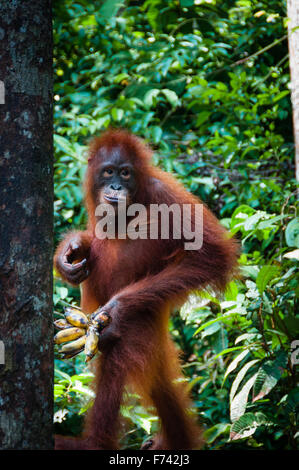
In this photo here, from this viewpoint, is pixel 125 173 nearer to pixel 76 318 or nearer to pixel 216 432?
pixel 76 318

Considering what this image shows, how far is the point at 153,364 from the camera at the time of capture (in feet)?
8.46

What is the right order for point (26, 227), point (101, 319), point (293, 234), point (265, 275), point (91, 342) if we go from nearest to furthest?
point (26, 227) < point (91, 342) < point (101, 319) < point (265, 275) < point (293, 234)

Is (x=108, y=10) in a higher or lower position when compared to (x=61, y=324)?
higher

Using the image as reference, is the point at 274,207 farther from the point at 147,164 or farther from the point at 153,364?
the point at 153,364

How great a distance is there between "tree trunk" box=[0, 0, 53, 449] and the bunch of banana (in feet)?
1.91

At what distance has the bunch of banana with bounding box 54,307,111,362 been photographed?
2.27 meters

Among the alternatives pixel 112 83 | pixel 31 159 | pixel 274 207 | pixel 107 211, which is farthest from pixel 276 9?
pixel 31 159

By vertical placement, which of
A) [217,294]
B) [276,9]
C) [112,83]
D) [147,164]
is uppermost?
[276,9]

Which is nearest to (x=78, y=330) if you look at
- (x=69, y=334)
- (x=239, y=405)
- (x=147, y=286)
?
(x=69, y=334)

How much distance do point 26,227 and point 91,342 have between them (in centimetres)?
71

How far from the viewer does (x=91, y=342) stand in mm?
2201

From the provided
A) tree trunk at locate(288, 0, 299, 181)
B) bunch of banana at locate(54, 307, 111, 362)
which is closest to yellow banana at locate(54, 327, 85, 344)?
bunch of banana at locate(54, 307, 111, 362)

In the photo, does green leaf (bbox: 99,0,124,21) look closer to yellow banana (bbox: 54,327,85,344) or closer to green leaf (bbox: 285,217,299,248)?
green leaf (bbox: 285,217,299,248)

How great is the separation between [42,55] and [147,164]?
3.89 feet
